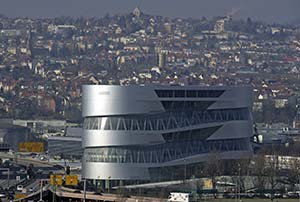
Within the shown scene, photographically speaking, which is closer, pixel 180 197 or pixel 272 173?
pixel 180 197

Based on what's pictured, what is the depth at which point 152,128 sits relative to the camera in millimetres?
61750

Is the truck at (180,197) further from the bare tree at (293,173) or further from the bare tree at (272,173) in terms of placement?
the bare tree at (293,173)

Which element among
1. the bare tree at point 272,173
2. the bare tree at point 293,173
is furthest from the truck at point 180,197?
the bare tree at point 293,173

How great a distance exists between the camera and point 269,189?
58719 millimetres

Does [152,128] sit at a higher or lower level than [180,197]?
higher

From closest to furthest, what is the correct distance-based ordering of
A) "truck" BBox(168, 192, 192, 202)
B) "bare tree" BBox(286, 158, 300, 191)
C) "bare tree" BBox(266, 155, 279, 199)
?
1. "truck" BBox(168, 192, 192, 202)
2. "bare tree" BBox(266, 155, 279, 199)
3. "bare tree" BBox(286, 158, 300, 191)

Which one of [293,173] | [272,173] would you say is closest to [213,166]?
[272,173]

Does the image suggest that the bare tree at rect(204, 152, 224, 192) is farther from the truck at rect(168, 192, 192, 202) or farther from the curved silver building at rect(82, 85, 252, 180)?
the truck at rect(168, 192, 192, 202)

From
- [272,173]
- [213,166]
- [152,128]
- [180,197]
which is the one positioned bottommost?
[180,197]

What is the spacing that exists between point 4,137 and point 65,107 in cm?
3956

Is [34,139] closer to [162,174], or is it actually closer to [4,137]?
[4,137]

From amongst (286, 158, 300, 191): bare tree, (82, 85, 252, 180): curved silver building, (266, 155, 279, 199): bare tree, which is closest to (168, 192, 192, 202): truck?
(266, 155, 279, 199): bare tree

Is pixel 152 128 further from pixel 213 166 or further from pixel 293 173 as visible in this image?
pixel 293 173

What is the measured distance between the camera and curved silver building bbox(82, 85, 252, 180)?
60969 millimetres
